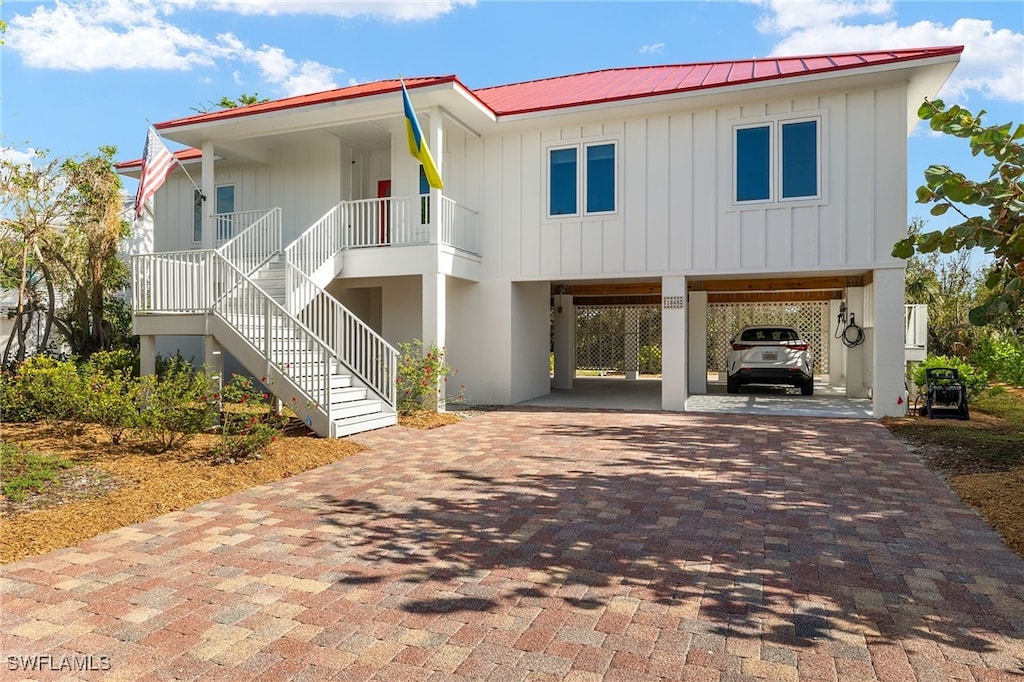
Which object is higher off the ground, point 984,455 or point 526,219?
point 526,219

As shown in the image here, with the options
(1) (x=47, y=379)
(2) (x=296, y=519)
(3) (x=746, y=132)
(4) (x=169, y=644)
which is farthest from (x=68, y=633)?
(3) (x=746, y=132)

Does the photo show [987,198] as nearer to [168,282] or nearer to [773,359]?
[773,359]

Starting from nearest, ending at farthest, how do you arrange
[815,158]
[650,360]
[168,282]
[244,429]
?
[244,429]
[168,282]
[815,158]
[650,360]

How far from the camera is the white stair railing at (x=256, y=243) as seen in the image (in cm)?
1242

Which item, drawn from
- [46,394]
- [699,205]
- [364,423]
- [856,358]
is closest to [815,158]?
[699,205]

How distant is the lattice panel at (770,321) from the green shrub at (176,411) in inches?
593

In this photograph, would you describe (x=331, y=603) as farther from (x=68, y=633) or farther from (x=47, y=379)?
(x=47, y=379)

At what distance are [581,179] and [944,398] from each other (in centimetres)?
743

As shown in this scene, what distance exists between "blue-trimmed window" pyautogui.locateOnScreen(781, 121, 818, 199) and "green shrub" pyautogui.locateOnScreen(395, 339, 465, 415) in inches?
273

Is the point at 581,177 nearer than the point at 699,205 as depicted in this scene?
No

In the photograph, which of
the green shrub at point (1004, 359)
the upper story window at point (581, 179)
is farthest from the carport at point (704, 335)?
the green shrub at point (1004, 359)

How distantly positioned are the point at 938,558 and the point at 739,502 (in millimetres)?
1593

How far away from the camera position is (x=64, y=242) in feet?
40.0

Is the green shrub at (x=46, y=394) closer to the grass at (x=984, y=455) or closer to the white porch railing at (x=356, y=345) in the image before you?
the white porch railing at (x=356, y=345)
